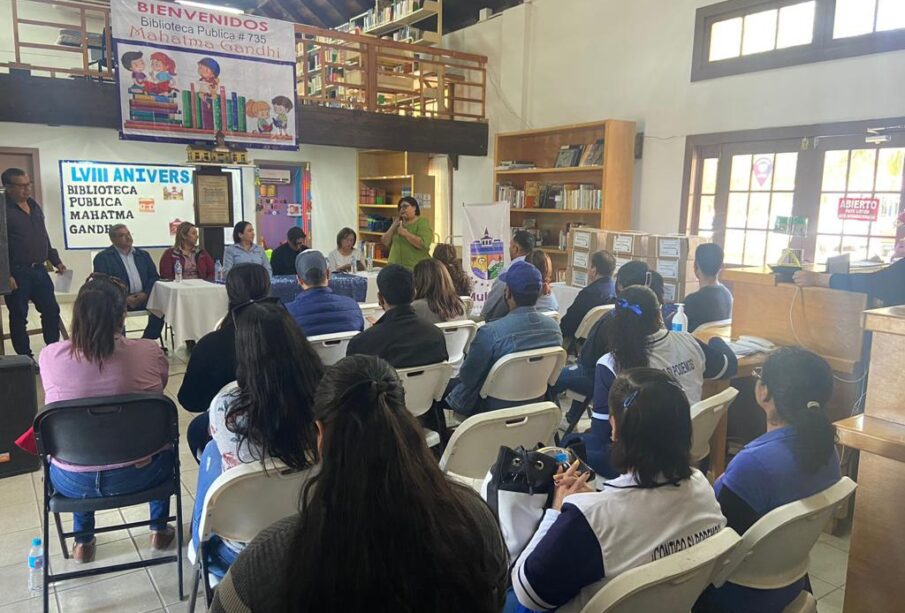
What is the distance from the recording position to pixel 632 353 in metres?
2.44

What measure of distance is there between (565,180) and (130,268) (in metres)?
4.67

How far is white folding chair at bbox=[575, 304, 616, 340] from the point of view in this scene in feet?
14.0

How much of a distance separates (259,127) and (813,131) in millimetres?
4985

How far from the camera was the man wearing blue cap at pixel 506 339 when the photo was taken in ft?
9.81

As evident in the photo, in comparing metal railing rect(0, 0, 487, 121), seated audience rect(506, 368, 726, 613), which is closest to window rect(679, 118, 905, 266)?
metal railing rect(0, 0, 487, 121)

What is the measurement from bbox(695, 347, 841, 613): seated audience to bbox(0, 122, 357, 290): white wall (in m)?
7.77

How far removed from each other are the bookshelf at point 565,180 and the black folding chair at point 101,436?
202 inches

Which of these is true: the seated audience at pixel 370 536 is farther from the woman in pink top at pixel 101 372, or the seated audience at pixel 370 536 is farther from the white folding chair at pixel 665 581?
the woman in pink top at pixel 101 372

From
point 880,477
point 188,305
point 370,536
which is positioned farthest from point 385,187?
point 370,536

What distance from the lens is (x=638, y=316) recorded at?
2.47 m

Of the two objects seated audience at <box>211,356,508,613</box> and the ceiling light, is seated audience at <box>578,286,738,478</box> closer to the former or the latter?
seated audience at <box>211,356,508,613</box>

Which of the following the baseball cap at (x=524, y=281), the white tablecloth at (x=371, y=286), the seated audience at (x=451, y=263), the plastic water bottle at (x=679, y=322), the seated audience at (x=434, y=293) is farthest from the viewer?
the white tablecloth at (x=371, y=286)

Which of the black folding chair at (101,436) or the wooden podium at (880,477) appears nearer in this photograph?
the wooden podium at (880,477)

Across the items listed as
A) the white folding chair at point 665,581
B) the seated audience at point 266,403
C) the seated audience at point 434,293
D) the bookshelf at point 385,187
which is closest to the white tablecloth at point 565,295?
the seated audience at point 434,293
